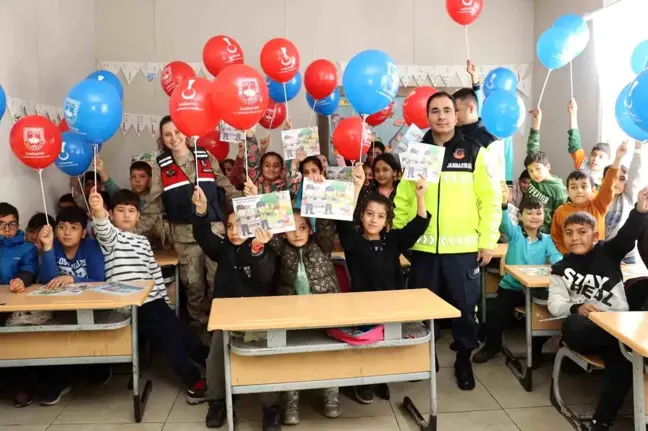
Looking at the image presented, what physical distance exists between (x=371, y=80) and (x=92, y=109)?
1.49 meters

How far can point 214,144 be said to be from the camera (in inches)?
168

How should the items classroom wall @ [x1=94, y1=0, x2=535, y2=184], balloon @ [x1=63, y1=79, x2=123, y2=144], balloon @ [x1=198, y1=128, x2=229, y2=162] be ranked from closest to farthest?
balloon @ [x1=63, y1=79, x2=123, y2=144], balloon @ [x1=198, y1=128, x2=229, y2=162], classroom wall @ [x1=94, y1=0, x2=535, y2=184]

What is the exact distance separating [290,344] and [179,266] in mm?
1698

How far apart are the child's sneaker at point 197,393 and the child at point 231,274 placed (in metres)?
0.21

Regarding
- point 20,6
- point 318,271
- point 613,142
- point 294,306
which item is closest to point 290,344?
point 294,306

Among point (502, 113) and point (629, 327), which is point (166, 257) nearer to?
point (502, 113)

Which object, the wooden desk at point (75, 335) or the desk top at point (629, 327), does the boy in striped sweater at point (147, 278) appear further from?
the desk top at point (629, 327)

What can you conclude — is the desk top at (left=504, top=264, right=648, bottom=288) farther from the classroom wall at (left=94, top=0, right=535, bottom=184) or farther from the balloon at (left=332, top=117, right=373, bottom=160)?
the classroom wall at (left=94, top=0, right=535, bottom=184)

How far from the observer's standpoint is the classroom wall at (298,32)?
546cm

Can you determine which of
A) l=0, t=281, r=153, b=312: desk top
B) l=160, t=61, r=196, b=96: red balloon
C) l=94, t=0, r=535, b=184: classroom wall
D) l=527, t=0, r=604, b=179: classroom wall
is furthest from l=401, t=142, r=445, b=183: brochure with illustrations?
l=94, t=0, r=535, b=184: classroom wall

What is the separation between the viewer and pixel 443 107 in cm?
291

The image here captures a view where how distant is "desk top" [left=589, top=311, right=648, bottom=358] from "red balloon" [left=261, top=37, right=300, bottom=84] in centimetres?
248

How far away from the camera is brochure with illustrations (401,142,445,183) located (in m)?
2.74

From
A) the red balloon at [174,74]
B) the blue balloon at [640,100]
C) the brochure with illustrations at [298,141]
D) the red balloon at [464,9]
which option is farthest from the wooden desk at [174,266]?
the blue balloon at [640,100]
